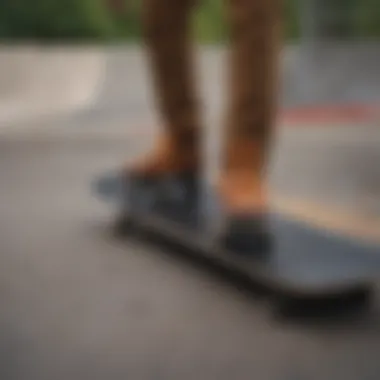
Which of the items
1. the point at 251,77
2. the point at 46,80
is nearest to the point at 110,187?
the point at 251,77

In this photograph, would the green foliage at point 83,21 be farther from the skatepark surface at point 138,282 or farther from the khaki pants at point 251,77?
the khaki pants at point 251,77

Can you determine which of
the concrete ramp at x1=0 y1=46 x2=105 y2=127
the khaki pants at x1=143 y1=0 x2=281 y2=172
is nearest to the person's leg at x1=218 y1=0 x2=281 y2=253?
the khaki pants at x1=143 y1=0 x2=281 y2=172

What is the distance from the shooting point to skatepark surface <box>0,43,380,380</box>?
103 cm

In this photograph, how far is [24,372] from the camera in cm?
101

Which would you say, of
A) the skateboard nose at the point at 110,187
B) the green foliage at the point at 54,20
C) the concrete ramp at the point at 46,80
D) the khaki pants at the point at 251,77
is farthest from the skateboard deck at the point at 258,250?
the green foliage at the point at 54,20

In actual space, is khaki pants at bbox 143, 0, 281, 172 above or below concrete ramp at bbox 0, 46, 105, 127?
above

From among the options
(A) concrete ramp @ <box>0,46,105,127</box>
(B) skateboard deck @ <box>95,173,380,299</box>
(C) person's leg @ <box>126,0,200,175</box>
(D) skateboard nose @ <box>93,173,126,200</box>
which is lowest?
(A) concrete ramp @ <box>0,46,105,127</box>

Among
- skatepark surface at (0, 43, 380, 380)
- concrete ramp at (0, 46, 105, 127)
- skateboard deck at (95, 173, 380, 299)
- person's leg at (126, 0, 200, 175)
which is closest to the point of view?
skatepark surface at (0, 43, 380, 380)

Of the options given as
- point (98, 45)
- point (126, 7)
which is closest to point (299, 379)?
point (126, 7)

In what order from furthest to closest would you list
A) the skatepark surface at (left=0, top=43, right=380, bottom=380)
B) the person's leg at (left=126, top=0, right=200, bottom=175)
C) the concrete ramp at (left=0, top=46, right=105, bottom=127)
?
the concrete ramp at (left=0, top=46, right=105, bottom=127), the person's leg at (left=126, top=0, right=200, bottom=175), the skatepark surface at (left=0, top=43, right=380, bottom=380)

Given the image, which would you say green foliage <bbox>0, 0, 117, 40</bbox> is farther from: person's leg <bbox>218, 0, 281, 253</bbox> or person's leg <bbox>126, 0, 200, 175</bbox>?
person's leg <bbox>218, 0, 281, 253</bbox>

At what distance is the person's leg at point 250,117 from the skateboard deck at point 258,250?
0.03 m

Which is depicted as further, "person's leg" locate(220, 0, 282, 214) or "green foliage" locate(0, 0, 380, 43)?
"green foliage" locate(0, 0, 380, 43)

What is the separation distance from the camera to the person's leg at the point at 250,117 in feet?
4.00
